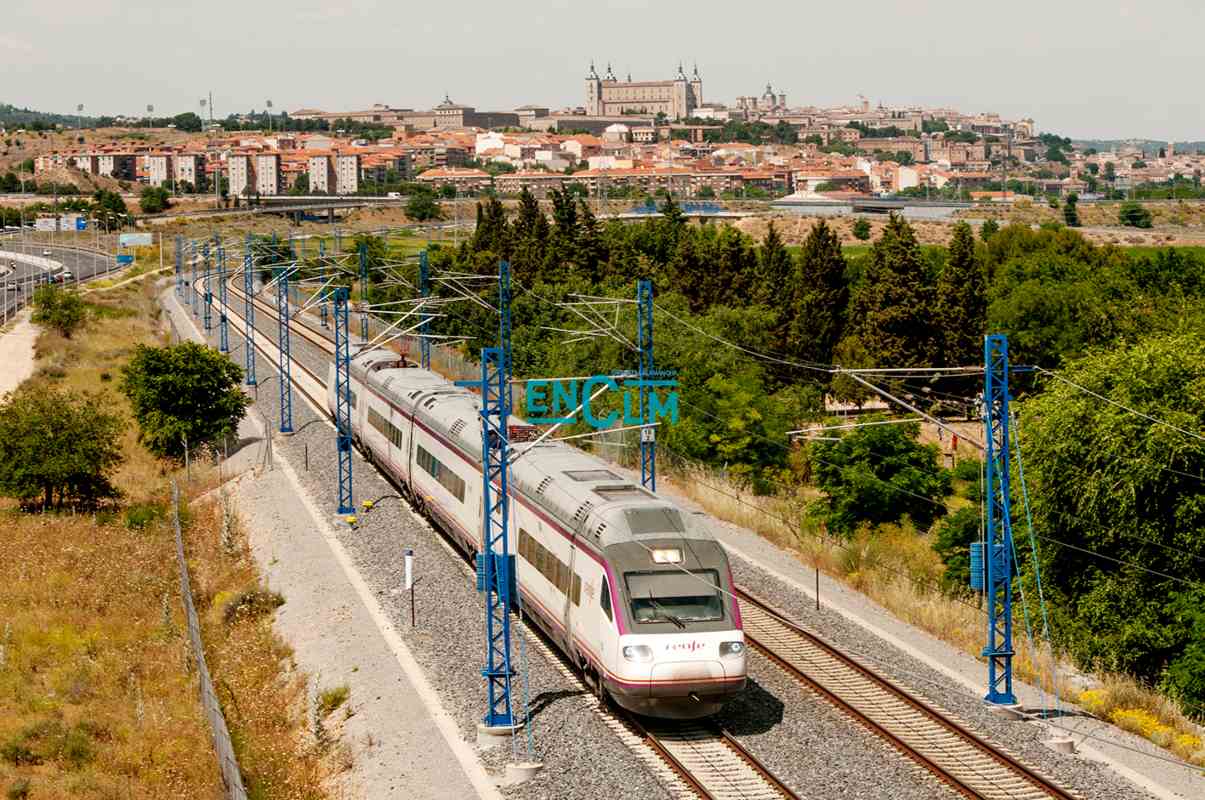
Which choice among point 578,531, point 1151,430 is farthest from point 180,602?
point 1151,430

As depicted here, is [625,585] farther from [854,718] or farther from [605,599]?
[854,718]

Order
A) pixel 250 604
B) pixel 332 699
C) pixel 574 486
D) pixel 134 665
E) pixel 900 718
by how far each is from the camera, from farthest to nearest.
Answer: pixel 250 604 → pixel 134 665 → pixel 332 699 → pixel 574 486 → pixel 900 718

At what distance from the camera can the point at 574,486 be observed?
83.6ft

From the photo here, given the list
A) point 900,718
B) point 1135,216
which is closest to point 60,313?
point 900,718

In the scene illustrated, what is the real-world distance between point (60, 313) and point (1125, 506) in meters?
72.4

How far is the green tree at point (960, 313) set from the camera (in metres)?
64.2

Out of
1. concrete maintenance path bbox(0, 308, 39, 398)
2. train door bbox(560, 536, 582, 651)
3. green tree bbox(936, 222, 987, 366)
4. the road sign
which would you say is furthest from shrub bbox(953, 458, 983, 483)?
the road sign

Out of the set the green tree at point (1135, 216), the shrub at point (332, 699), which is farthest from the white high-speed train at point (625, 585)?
the green tree at point (1135, 216)

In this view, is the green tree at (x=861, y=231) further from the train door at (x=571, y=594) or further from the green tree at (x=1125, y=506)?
the train door at (x=571, y=594)

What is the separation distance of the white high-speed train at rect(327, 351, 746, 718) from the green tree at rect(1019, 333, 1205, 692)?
10.7 metres

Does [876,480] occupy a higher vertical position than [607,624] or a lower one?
lower

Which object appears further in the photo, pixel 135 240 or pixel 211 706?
pixel 135 240

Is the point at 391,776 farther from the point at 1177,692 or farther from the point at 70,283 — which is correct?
the point at 70,283

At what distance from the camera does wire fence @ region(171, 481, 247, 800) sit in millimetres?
20672
